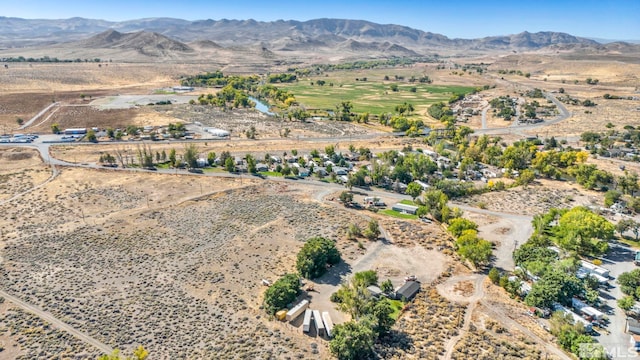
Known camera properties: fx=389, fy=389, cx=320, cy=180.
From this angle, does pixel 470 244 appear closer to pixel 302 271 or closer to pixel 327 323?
pixel 302 271

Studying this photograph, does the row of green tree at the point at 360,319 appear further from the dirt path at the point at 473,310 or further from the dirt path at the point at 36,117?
the dirt path at the point at 36,117

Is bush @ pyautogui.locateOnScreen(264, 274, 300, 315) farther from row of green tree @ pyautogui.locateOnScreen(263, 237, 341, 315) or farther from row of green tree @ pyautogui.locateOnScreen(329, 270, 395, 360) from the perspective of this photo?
row of green tree @ pyautogui.locateOnScreen(329, 270, 395, 360)

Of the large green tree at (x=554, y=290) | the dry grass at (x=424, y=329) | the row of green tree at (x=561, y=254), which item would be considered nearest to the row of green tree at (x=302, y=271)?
the dry grass at (x=424, y=329)

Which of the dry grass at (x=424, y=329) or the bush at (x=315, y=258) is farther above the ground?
the bush at (x=315, y=258)

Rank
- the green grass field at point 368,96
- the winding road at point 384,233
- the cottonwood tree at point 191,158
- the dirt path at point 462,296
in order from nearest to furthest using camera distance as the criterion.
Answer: the dirt path at point 462,296, the winding road at point 384,233, the cottonwood tree at point 191,158, the green grass field at point 368,96

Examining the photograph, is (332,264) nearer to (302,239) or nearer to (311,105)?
(302,239)

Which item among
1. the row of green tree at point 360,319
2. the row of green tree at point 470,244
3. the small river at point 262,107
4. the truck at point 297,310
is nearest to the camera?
the row of green tree at point 360,319
